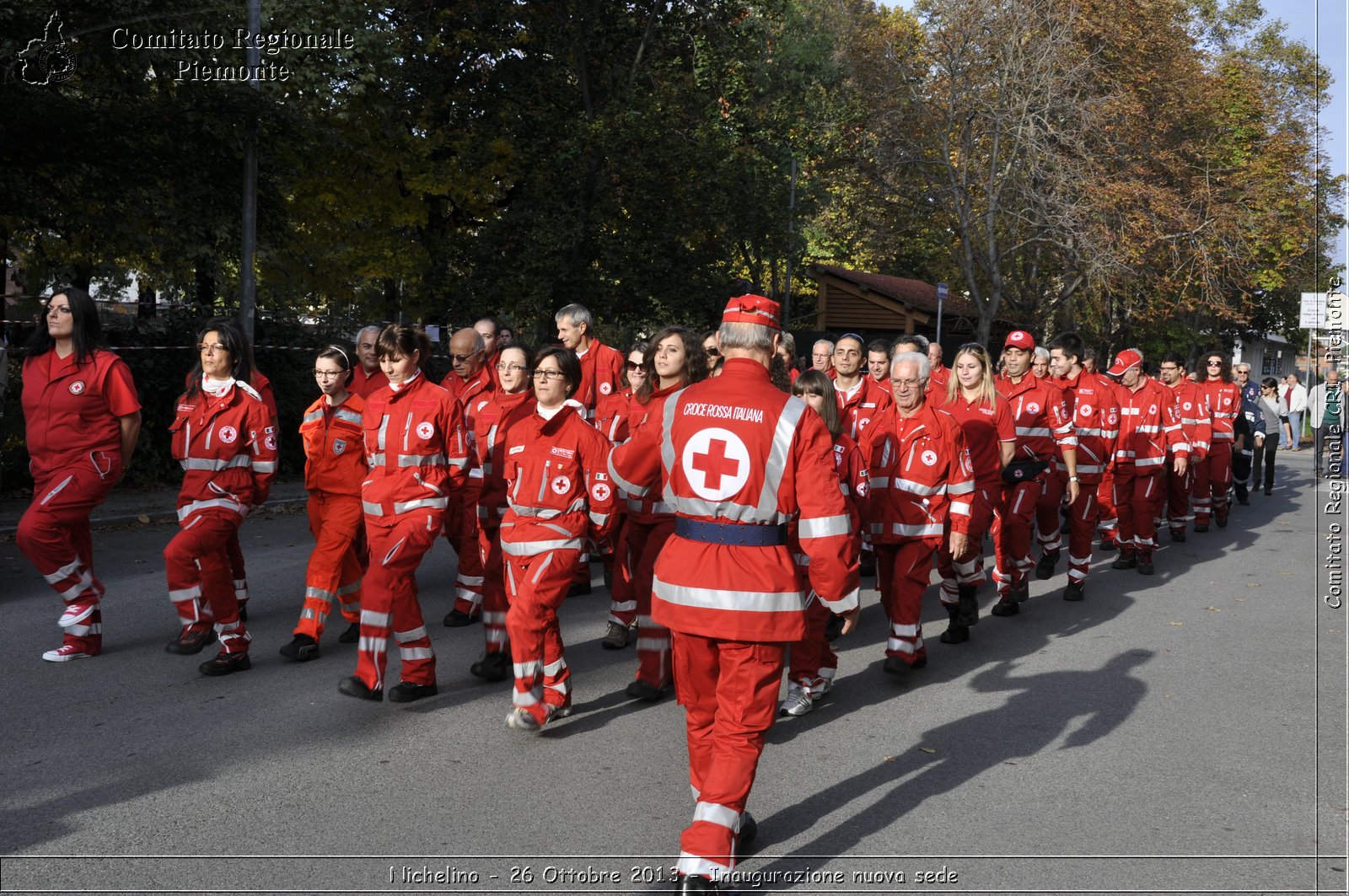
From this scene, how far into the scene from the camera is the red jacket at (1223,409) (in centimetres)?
1464

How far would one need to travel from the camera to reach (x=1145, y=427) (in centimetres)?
1142

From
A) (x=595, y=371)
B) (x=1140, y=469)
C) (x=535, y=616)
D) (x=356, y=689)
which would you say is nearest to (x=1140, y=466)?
(x=1140, y=469)

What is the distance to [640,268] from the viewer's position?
22438 millimetres

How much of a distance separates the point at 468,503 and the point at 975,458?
345 cm

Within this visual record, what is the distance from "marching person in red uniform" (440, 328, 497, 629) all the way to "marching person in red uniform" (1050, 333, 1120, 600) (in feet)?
15.9

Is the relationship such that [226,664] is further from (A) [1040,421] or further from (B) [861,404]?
(A) [1040,421]

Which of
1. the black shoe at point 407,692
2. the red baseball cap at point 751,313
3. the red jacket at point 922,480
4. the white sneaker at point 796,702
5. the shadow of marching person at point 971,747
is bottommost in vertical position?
the shadow of marching person at point 971,747

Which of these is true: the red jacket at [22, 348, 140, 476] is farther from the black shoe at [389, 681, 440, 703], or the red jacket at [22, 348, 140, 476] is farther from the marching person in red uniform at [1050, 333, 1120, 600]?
the marching person in red uniform at [1050, 333, 1120, 600]

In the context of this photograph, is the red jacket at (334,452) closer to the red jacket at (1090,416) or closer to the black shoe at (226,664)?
the black shoe at (226,664)

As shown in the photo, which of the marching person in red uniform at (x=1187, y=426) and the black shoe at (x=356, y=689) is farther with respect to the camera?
the marching person in red uniform at (x=1187, y=426)

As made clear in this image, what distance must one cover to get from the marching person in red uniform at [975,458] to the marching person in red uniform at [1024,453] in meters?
0.40

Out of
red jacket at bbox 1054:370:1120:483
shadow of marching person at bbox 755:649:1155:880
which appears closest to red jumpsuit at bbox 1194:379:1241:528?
red jacket at bbox 1054:370:1120:483

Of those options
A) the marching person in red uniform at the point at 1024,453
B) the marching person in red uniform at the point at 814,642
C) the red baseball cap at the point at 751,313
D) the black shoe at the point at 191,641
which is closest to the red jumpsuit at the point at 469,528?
the black shoe at the point at 191,641

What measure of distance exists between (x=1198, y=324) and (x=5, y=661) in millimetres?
41974
